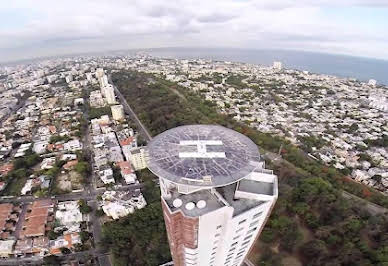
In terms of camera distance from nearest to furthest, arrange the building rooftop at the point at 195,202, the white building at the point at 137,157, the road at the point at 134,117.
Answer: the building rooftop at the point at 195,202 → the white building at the point at 137,157 → the road at the point at 134,117

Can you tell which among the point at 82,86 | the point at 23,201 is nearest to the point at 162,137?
the point at 23,201

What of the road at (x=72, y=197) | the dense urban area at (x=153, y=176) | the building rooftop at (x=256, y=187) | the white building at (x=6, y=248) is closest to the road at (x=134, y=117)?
the dense urban area at (x=153, y=176)

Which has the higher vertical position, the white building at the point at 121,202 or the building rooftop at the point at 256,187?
the building rooftop at the point at 256,187

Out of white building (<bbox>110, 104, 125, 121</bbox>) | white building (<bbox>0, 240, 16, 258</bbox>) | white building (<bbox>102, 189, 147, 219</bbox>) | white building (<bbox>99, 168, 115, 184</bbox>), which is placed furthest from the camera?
white building (<bbox>110, 104, 125, 121</bbox>)

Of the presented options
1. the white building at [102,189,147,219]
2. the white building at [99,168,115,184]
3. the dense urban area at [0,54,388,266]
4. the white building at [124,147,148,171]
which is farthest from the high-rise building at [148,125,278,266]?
the white building at [124,147,148,171]

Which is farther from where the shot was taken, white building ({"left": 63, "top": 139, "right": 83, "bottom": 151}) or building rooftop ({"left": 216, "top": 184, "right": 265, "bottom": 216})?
white building ({"left": 63, "top": 139, "right": 83, "bottom": 151})

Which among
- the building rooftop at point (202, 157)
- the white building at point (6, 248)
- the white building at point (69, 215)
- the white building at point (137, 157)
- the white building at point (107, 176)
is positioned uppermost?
the building rooftop at point (202, 157)

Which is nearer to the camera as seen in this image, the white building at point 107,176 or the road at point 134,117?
Answer: the white building at point 107,176

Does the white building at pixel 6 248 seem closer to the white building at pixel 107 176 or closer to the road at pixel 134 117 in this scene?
the white building at pixel 107 176

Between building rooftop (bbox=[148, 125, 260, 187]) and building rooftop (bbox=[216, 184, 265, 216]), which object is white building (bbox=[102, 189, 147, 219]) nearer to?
building rooftop (bbox=[148, 125, 260, 187])
